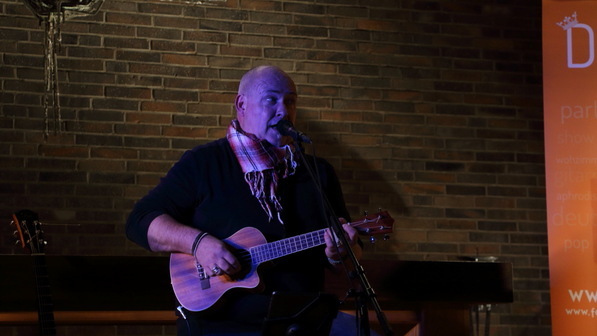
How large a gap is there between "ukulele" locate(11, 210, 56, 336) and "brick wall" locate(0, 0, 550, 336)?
1414 mm

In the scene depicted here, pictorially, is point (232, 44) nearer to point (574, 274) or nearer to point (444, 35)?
point (444, 35)

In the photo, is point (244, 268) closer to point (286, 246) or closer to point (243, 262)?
point (243, 262)

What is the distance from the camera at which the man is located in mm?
2918

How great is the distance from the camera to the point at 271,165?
313 cm

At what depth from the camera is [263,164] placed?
3.11 m

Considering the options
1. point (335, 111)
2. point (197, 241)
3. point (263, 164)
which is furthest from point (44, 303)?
point (335, 111)

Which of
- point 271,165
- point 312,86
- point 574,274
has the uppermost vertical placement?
point 312,86

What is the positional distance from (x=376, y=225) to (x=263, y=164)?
504mm

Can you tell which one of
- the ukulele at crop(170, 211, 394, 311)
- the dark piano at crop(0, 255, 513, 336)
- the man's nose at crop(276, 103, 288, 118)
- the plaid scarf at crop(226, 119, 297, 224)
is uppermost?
the man's nose at crop(276, 103, 288, 118)

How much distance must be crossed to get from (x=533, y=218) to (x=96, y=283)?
10.3ft

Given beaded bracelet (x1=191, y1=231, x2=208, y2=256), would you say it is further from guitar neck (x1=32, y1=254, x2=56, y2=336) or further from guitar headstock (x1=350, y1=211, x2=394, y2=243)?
guitar neck (x1=32, y1=254, x2=56, y2=336)

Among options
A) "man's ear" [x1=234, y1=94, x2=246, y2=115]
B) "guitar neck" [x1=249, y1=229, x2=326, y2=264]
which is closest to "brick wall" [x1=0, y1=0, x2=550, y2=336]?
"man's ear" [x1=234, y1=94, x2=246, y2=115]

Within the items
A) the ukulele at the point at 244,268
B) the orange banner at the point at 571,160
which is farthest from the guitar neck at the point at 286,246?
the orange banner at the point at 571,160

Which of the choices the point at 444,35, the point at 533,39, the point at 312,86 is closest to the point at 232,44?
the point at 312,86
